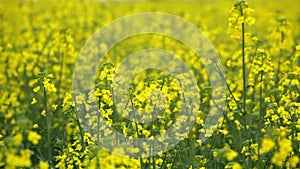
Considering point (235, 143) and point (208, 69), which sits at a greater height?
point (208, 69)

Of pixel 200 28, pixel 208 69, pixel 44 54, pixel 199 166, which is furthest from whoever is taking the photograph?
pixel 200 28

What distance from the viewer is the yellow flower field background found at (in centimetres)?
442

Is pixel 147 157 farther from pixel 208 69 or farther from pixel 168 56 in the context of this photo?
pixel 168 56

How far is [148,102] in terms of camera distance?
17.0ft

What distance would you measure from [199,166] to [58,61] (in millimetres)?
4083

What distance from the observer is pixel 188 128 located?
16.5ft

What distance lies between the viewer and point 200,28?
9.58 metres

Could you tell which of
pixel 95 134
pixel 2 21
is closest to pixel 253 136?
pixel 95 134

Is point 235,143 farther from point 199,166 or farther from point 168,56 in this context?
point 168,56

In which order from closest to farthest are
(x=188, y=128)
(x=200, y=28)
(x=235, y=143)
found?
1. (x=188, y=128)
2. (x=235, y=143)
3. (x=200, y=28)

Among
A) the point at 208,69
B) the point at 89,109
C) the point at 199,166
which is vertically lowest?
the point at 199,166

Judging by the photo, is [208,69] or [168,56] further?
[168,56]

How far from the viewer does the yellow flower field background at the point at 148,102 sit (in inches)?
174

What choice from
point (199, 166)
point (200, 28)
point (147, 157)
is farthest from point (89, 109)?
point (200, 28)
